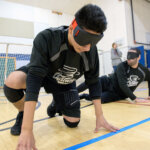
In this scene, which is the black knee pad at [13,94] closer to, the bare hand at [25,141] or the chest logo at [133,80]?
the bare hand at [25,141]

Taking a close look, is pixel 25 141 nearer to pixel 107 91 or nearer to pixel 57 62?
pixel 57 62

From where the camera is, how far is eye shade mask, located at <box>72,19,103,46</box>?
67cm

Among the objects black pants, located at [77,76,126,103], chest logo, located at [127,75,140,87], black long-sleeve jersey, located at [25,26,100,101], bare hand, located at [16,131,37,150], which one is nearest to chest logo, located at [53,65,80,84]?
black long-sleeve jersey, located at [25,26,100,101]

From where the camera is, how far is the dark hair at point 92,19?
0.64 metres

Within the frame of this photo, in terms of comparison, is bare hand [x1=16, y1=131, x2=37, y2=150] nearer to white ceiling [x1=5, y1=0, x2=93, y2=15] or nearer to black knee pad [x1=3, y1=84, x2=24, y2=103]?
black knee pad [x1=3, y1=84, x2=24, y2=103]

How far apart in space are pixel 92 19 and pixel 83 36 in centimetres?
8

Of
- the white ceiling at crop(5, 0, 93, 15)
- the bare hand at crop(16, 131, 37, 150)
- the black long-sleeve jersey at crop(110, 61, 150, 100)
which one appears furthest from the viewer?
the white ceiling at crop(5, 0, 93, 15)

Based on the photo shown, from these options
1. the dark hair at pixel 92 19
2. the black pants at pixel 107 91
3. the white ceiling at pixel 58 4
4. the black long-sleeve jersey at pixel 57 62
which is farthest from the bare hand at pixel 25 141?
the white ceiling at pixel 58 4

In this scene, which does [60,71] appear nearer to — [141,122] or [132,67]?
[141,122]

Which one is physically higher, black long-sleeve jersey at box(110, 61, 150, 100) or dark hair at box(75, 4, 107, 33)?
dark hair at box(75, 4, 107, 33)

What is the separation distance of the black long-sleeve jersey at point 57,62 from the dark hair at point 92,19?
19 cm

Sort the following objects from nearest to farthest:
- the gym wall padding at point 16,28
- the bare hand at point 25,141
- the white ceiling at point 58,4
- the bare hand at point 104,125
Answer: the bare hand at point 25,141
the bare hand at point 104,125
the gym wall padding at point 16,28
the white ceiling at point 58,4

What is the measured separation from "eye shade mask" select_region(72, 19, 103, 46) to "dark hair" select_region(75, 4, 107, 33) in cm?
3

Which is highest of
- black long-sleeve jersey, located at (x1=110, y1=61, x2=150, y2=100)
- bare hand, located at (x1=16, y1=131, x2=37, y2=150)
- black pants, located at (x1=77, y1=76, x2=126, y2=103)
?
black long-sleeve jersey, located at (x1=110, y1=61, x2=150, y2=100)
